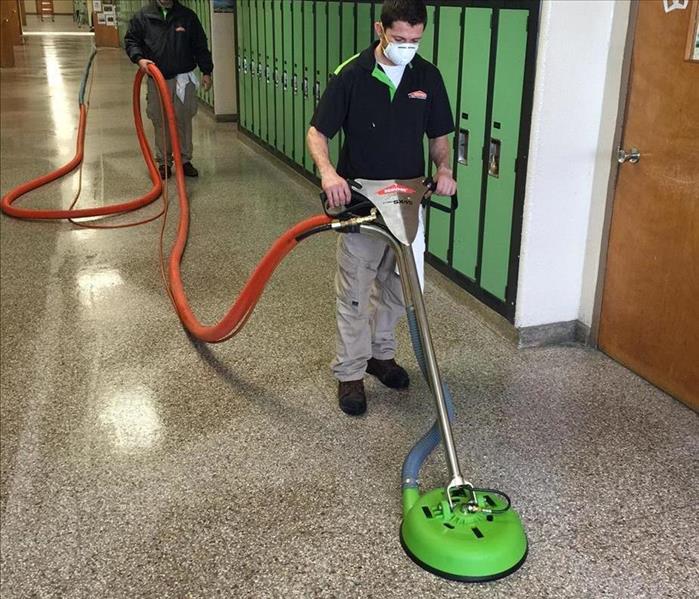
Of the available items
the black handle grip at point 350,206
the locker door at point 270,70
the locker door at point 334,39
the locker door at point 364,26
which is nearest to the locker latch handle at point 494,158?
the black handle grip at point 350,206

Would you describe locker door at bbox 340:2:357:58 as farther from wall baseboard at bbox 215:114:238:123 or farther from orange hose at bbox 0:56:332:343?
wall baseboard at bbox 215:114:238:123

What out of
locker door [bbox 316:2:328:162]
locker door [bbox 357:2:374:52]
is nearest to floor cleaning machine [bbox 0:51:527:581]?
locker door [bbox 357:2:374:52]

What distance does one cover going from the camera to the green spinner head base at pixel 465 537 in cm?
196

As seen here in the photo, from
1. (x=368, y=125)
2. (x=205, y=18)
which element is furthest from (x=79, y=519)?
(x=205, y=18)

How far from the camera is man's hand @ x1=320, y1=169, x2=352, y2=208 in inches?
88.1

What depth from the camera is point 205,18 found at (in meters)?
9.15

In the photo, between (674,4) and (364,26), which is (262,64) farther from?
(674,4)

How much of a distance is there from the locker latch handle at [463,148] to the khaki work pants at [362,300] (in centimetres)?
107

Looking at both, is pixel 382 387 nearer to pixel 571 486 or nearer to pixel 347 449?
pixel 347 449

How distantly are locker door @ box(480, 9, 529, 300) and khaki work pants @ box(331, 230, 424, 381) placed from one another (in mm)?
756

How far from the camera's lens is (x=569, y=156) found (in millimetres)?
3115

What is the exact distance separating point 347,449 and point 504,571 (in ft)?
2.39

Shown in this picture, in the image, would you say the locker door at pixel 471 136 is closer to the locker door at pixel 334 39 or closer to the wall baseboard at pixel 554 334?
the wall baseboard at pixel 554 334

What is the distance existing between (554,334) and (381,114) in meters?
1.38
